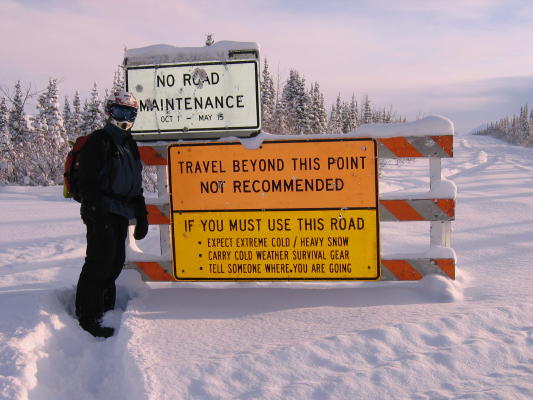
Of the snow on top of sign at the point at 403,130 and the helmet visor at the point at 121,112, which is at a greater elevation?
the helmet visor at the point at 121,112

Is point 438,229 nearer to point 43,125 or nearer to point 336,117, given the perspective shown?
point 43,125

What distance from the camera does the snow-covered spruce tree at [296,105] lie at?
46.0 m

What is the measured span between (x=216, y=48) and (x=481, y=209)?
620 cm

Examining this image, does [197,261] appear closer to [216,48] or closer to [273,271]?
[273,271]

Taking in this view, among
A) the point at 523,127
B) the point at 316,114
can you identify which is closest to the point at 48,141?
the point at 316,114

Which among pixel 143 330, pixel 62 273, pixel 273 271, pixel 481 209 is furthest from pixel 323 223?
pixel 481 209

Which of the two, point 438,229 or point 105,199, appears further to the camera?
point 438,229

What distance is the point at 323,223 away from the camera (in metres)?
3.62

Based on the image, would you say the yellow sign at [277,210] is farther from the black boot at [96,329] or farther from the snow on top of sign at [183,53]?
the black boot at [96,329]

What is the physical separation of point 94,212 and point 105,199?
123mm

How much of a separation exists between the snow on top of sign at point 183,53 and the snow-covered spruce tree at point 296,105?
4194cm

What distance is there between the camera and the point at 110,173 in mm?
3154

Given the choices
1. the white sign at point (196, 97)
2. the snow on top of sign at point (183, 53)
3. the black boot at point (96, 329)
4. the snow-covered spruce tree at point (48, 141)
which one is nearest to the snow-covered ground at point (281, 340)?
the black boot at point (96, 329)

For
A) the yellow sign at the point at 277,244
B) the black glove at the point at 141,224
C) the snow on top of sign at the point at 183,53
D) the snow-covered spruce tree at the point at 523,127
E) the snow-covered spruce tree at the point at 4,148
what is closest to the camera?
the black glove at the point at 141,224
